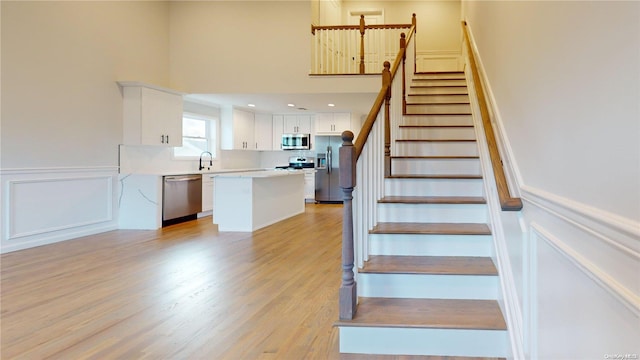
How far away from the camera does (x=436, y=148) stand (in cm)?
390

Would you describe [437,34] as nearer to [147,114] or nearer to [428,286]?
[147,114]

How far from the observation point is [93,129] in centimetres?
551

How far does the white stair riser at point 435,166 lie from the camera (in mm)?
3479

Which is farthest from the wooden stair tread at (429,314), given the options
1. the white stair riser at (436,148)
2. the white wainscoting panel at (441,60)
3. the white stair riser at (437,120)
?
the white wainscoting panel at (441,60)

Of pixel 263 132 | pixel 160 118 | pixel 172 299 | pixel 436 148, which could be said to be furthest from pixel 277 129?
pixel 172 299

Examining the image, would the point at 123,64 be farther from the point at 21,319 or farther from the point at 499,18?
the point at 499,18

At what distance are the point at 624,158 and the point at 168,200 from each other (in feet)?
20.3

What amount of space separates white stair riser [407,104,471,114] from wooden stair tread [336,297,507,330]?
9.89ft

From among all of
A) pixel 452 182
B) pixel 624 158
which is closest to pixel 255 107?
pixel 452 182

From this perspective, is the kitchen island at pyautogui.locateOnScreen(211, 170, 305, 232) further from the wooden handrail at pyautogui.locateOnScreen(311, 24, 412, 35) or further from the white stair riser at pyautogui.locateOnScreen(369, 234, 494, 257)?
the white stair riser at pyautogui.locateOnScreen(369, 234, 494, 257)

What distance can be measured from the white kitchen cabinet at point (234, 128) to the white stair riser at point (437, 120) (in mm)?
5137

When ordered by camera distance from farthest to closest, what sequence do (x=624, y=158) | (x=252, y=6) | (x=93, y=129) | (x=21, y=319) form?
(x=252, y=6)
(x=93, y=129)
(x=21, y=319)
(x=624, y=158)

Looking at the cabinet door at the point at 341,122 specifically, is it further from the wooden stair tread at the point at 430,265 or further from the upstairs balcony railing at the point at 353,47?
the wooden stair tread at the point at 430,265

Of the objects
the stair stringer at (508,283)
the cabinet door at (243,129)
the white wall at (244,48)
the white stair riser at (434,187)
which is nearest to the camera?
the stair stringer at (508,283)
